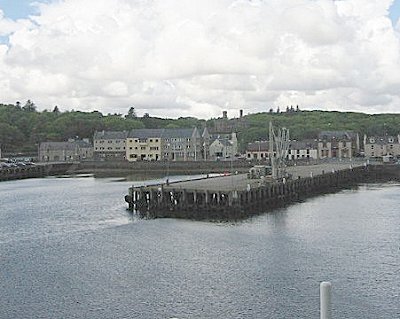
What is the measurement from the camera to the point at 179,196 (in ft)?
149

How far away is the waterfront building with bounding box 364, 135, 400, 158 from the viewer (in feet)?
417

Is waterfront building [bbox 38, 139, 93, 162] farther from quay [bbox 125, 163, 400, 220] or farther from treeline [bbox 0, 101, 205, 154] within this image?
quay [bbox 125, 163, 400, 220]

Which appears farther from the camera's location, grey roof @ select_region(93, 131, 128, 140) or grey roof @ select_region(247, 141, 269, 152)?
grey roof @ select_region(93, 131, 128, 140)

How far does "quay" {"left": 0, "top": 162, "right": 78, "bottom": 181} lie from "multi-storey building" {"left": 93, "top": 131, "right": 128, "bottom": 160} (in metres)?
21.0

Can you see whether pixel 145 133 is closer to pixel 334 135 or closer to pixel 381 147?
pixel 334 135

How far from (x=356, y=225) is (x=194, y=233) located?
10531mm

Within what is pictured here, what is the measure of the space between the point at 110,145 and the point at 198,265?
111m

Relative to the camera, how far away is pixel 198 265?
85.0 ft

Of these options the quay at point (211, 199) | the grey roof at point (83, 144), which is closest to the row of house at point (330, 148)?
the grey roof at point (83, 144)

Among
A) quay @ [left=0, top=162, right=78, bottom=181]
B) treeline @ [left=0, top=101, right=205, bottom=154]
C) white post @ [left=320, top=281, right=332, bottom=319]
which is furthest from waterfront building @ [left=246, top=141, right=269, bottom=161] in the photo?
white post @ [left=320, top=281, right=332, bottom=319]

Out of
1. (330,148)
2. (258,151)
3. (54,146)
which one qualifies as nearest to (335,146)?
(330,148)

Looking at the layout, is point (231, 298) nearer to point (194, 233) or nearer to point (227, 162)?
point (194, 233)

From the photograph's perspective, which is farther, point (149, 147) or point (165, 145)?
point (149, 147)

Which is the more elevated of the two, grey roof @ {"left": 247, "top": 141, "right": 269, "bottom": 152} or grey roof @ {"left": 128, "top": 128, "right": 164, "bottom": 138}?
grey roof @ {"left": 128, "top": 128, "right": 164, "bottom": 138}
